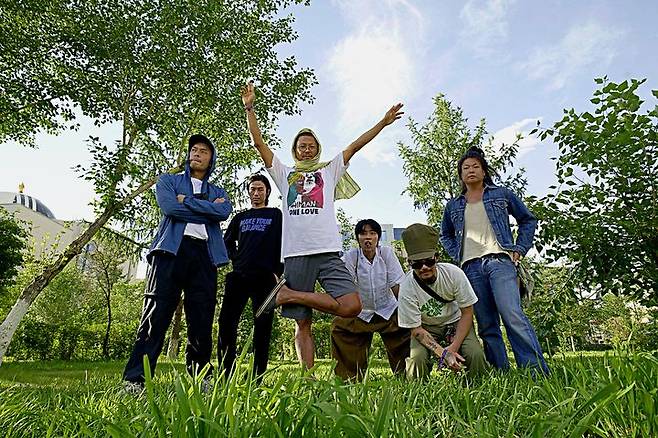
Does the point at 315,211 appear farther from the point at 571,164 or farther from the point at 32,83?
the point at 32,83

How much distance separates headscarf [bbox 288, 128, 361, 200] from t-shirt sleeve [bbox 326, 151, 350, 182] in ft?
0.16

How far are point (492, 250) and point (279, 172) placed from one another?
5.86 ft

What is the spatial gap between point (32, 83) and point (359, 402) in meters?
10.5

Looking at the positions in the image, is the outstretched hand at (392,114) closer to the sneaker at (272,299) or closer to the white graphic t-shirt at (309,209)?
the white graphic t-shirt at (309,209)

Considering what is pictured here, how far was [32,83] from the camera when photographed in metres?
9.66

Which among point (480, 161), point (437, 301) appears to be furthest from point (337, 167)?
point (437, 301)

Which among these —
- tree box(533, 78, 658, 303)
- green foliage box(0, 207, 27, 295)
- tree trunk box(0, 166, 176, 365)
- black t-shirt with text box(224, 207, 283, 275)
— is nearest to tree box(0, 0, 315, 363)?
tree trunk box(0, 166, 176, 365)

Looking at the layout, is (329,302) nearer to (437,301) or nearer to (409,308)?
(409,308)

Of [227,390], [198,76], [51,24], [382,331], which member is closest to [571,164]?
[382,331]

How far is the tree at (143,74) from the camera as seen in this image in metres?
9.25

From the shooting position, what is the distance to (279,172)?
407 centimetres

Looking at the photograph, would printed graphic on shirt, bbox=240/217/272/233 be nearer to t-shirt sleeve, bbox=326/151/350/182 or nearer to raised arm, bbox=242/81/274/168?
A: raised arm, bbox=242/81/274/168

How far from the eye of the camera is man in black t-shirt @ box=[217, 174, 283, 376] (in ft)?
13.5

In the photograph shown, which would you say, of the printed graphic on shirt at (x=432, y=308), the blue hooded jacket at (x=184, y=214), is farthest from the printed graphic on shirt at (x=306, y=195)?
the printed graphic on shirt at (x=432, y=308)
